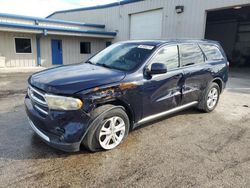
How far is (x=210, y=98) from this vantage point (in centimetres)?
518

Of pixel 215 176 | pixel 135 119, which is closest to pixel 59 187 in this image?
pixel 135 119

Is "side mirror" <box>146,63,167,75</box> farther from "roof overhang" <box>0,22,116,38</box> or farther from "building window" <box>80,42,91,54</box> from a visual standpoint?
"building window" <box>80,42,91,54</box>

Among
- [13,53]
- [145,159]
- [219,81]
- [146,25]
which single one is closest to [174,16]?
[146,25]

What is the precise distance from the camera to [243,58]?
70.6 ft

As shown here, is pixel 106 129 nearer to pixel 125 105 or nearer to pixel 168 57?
pixel 125 105

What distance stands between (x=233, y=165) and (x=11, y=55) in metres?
16.6

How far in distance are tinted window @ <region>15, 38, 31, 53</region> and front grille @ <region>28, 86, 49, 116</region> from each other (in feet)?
48.0

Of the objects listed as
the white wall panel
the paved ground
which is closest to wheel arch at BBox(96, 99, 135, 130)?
the paved ground

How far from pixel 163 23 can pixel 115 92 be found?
13.4 meters

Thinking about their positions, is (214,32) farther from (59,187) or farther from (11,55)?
(59,187)

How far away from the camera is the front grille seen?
2.93 meters

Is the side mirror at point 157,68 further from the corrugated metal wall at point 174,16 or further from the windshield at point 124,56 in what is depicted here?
the corrugated metal wall at point 174,16

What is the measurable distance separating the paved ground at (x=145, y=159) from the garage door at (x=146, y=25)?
41.4 ft

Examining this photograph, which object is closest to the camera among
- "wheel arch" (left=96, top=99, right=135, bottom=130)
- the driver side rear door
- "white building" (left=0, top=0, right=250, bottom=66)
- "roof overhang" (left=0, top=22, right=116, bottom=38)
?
"wheel arch" (left=96, top=99, right=135, bottom=130)
